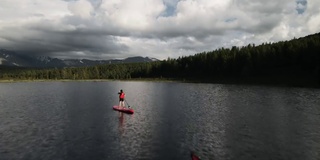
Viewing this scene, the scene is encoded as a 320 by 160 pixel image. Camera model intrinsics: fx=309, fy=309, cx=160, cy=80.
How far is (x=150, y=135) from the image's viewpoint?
37.1 meters

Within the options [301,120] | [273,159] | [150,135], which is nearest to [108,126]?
[150,135]

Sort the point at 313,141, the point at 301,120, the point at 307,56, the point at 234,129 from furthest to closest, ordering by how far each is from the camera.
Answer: the point at 307,56, the point at 301,120, the point at 234,129, the point at 313,141

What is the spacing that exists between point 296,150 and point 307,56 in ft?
527

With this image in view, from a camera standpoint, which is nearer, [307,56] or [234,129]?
[234,129]

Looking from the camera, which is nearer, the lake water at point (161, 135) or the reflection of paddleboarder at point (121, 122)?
the lake water at point (161, 135)

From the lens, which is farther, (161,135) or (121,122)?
(121,122)

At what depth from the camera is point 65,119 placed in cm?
4991

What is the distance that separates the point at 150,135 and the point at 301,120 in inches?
984

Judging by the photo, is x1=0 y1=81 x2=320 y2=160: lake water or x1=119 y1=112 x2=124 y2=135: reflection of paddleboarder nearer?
x1=0 y1=81 x2=320 y2=160: lake water

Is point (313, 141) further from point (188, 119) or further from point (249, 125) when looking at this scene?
point (188, 119)

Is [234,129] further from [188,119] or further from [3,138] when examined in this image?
[3,138]

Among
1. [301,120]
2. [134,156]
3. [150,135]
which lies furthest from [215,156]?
[301,120]

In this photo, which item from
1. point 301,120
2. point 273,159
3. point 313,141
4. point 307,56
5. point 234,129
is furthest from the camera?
point 307,56

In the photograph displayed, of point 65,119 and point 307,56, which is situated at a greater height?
point 307,56
